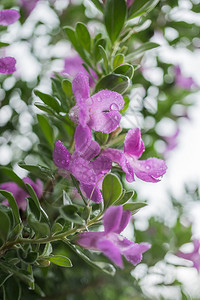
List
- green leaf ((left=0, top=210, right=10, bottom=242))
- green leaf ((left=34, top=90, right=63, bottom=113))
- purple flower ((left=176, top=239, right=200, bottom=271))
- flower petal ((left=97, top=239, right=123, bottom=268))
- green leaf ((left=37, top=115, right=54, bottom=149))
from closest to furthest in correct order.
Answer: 1. flower petal ((left=97, top=239, right=123, bottom=268))
2. green leaf ((left=0, top=210, right=10, bottom=242))
3. green leaf ((left=34, top=90, right=63, bottom=113))
4. green leaf ((left=37, top=115, right=54, bottom=149))
5. purple flower ((left=176, top=239, right=200, bottom=271))

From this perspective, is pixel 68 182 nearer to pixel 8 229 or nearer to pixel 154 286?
pixel 8 229

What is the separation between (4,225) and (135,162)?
0.22 m

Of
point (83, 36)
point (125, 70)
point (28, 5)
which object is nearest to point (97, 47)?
point (83, 36)

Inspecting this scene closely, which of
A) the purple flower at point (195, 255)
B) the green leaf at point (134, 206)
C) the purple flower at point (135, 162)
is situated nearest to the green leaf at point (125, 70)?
the purple flower at point (135, 162)

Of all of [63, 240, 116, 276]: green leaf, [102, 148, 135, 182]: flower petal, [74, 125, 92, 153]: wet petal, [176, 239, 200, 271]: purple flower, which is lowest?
[176, 239, 200, 271]: purple flower

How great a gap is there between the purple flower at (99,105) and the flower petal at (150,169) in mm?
80

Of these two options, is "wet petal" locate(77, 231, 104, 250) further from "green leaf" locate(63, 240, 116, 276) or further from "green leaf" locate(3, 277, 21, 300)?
"green leaf" locate(3, 277, 21, 300)

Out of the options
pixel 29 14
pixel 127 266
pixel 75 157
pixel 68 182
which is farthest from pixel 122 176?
pixel 29 14

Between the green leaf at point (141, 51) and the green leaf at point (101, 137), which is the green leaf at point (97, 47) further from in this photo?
the green leaf at point (101, 137)

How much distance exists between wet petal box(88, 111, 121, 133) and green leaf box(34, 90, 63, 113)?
0.14 metres

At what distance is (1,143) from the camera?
1.24 metres

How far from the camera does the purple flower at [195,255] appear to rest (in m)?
1.21

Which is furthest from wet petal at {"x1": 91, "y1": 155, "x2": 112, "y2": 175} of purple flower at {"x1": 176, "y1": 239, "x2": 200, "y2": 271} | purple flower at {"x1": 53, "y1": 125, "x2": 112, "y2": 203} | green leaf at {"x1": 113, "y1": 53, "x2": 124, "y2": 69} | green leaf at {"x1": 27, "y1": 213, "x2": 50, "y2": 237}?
purple flower at {"x1": 176, "y1": 239, "x2": 200, "y2": 271}

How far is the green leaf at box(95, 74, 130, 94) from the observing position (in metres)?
0.65
